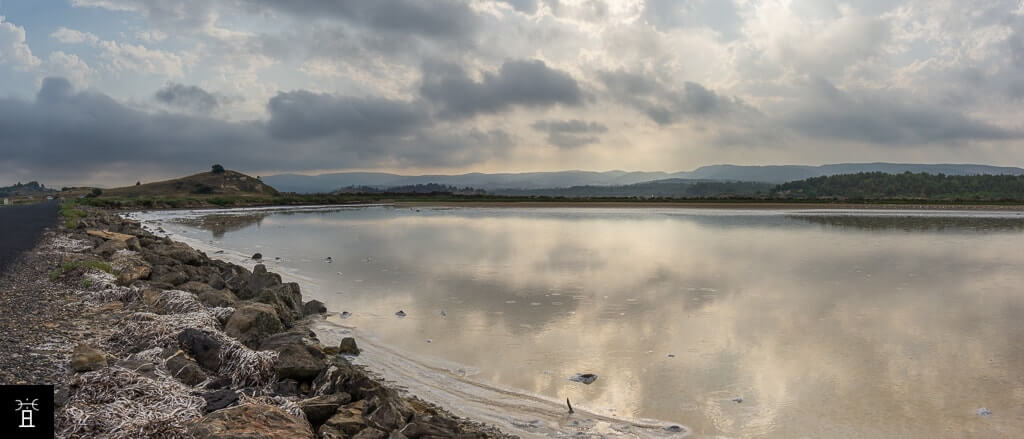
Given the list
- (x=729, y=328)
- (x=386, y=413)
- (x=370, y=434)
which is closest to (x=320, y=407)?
(x=386, y=413)

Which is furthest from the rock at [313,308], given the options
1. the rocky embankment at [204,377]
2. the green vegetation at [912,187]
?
the green vegetation at [912,187]

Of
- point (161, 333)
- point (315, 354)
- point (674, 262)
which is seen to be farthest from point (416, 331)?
point (674, 262)

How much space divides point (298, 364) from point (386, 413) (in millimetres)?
1561

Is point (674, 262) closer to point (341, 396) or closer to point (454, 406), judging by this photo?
point (454, 406)

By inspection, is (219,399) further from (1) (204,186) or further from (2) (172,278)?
(1) (204,186)

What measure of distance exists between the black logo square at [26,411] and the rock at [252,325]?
3.42m

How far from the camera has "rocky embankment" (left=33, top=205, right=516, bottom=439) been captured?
14.4 ft

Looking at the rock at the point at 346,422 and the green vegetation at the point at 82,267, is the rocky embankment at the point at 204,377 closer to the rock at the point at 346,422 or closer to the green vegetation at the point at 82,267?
the rock at the point at 346,422

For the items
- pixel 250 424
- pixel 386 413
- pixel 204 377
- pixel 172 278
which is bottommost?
pixel 386 413

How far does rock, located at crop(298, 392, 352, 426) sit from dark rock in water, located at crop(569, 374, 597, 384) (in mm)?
2993

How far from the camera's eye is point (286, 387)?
230 inches

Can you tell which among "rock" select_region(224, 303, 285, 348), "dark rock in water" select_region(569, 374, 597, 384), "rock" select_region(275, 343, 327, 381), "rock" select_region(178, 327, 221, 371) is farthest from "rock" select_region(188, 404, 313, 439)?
"dark rock in water" select_region(569, 374, 597, 384)

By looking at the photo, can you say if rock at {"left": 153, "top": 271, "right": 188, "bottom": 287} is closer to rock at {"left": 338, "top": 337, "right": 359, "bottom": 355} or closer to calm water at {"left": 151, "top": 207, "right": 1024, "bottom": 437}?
calm water at {"left": 151, "top": 207, "right": 1024, "bottom": 437}

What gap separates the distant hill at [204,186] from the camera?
110 metres
